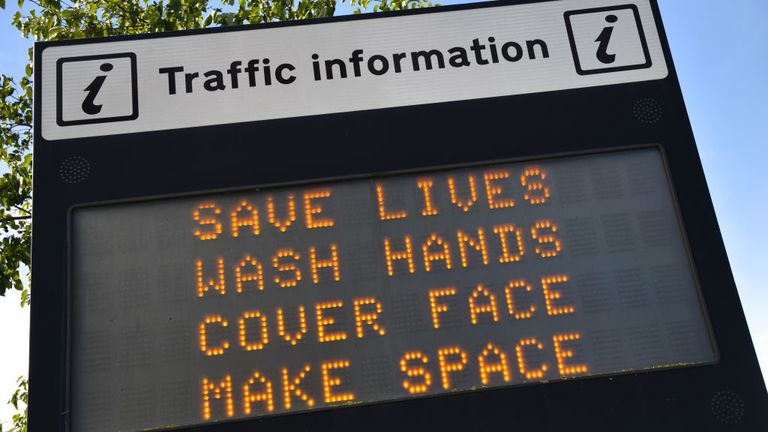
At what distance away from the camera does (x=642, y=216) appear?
3.56 meters

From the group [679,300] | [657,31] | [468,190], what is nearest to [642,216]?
[679,300]

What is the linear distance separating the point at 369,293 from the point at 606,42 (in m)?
1.90

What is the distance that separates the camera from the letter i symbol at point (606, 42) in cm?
392

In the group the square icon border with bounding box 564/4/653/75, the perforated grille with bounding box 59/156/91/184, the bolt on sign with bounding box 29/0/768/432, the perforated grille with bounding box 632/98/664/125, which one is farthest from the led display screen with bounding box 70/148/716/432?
the square icon border with bounding box 564/4/653/75

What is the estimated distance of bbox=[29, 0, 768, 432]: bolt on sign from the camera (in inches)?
127

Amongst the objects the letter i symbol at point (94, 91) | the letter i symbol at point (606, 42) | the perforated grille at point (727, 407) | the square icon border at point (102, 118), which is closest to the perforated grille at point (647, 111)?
the letter i symbol at point (606, 42)

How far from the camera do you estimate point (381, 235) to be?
135 inches

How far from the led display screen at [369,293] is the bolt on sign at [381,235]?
0.01m

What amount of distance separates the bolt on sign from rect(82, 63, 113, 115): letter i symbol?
0.04ft

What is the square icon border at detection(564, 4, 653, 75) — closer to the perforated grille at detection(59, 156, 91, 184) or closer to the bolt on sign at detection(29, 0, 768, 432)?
the bolt on sign at detection(29, 0, 768, 432)

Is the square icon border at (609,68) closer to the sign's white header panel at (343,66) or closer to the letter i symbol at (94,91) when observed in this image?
the sign's white header panel at (343,66)

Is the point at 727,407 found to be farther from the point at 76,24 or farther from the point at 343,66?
→ the point at 76,24

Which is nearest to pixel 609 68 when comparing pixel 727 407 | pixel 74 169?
pixel 727 407

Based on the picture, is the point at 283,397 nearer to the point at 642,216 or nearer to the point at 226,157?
the point at 226,157
